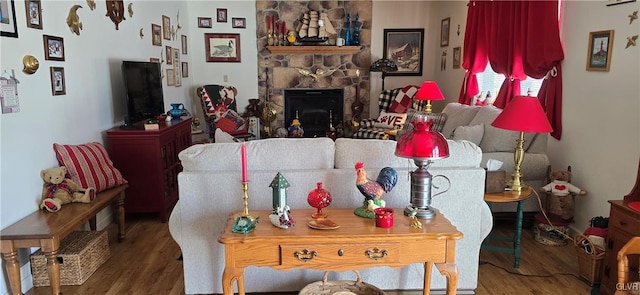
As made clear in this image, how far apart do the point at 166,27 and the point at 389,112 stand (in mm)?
3295

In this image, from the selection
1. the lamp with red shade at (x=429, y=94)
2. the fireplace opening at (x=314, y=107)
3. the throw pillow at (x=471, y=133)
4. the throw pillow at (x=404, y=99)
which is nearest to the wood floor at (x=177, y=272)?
the throw pillow at (x=471, y=133)

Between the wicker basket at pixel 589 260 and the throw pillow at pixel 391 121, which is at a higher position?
the throw pillow at pixel 391 121

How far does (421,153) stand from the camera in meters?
1.93

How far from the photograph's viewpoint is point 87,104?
3.47 metres

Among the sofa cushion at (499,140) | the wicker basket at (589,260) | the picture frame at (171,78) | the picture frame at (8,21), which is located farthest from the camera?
the picture frame at (171,78)

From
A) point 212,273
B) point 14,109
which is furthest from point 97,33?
point 212,273

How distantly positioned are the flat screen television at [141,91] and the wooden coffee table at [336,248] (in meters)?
2.48

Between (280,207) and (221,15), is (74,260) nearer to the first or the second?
(280,207)

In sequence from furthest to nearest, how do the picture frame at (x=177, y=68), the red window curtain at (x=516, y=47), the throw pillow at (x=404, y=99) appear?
the throw pillow at (x=404, y=99), the picture frame at (x=177, y=68), the red window curtain at (x=516, y=47)

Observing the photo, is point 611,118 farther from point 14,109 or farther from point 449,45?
point 14,109

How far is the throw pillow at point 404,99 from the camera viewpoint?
252 inches

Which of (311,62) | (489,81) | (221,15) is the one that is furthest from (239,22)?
(489,81)

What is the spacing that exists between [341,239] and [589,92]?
254 centimetres

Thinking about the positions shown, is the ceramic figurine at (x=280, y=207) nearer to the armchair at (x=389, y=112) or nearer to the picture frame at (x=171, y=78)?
the armchair at (x=389, y=112)
